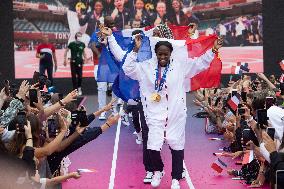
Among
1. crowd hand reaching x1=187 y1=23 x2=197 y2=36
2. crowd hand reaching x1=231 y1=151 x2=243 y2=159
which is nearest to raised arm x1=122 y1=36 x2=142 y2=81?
crowd hand reaching x1=187 y1=23 x2=197 y2=36

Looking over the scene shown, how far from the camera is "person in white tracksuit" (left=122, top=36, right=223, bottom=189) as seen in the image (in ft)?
23.2

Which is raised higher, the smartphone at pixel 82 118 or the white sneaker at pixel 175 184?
the smartphone at pixel 82 118

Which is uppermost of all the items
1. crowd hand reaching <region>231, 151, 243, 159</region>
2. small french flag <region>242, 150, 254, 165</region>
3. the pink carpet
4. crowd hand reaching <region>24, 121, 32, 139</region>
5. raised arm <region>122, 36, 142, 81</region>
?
raised arm <region>122, 36, 142, 81</region>

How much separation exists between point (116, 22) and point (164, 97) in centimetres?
1177

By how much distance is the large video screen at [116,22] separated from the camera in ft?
61.3

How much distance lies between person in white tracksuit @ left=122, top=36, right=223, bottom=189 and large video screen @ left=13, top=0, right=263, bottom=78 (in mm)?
11497

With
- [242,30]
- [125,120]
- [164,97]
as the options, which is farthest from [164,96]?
[242,30]

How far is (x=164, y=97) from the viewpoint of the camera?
7082mm

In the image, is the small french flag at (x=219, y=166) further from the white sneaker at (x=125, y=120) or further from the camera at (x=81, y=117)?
the white sneaker at (x=125, y=120)

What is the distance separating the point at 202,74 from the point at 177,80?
946 mm

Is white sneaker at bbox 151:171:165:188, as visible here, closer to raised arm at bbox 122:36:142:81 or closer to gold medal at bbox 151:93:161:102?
gold medal at bbox 151:93:161:102

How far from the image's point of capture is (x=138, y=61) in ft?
23.7

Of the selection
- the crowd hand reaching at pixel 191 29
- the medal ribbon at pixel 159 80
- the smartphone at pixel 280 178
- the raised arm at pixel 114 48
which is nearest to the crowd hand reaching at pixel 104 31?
the raised arm at pixel 114 48

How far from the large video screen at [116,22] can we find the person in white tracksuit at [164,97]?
11.5m
